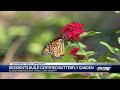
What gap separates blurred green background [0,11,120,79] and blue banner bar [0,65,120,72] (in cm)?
5

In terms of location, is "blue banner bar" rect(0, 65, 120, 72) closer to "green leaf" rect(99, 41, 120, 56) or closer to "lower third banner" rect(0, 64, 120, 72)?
"lower third banner" rect(0, 64, 120, 72)

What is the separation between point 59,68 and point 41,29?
12.5 inches

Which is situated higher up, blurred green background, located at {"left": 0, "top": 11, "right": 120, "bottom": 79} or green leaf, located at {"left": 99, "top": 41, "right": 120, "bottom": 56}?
blurred green background, located at {"left": 0, "top": 11, "right": 120, "bottom": 79}

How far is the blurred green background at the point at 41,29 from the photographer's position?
181 cm

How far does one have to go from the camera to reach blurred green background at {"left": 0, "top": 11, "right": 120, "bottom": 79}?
181cm

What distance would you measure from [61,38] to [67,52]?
0.11 metres

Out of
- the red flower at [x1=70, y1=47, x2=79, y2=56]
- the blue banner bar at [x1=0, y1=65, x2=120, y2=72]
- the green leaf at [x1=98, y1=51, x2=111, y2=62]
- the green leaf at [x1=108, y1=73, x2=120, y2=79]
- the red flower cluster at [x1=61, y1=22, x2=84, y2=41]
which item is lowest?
the green leaf at [x1=108, y1=73, x2=120, y2=79]

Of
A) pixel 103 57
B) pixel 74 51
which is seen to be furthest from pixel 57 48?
pixel 103 57

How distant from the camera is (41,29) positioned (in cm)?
181

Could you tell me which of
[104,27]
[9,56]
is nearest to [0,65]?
[9,56]

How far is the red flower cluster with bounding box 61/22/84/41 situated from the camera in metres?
1.79

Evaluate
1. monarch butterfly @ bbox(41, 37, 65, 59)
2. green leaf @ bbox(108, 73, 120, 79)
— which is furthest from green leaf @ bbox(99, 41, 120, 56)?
monarch butterfly @ bbox(41, 37, 65, 59)

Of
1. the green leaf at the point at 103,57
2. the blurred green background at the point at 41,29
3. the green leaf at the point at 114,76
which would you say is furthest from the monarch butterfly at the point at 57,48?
the green leaf at the point at 114,76
